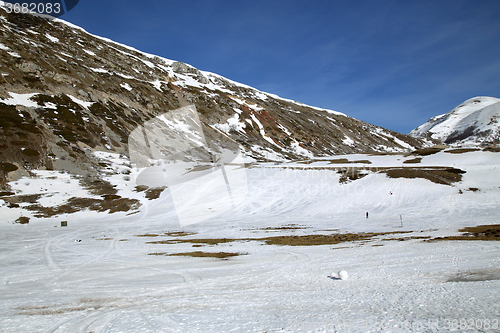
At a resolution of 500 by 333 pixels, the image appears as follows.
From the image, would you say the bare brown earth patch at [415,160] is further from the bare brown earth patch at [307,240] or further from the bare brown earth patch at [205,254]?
the bare brown earth patch at [205,254]

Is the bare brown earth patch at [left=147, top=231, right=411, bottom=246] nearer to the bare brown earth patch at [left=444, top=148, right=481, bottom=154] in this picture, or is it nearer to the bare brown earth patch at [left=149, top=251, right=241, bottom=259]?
the bare brown earth patch at [left=149, top=251, right=241, bottom=259]

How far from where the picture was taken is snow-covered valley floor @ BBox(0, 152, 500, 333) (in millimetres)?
7541

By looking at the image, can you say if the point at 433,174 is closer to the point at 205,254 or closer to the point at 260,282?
the point at 205,254

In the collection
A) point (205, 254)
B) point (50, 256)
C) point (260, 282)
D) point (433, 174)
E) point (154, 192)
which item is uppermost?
point (154, 192)

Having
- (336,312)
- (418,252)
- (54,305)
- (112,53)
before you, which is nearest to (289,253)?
(418,252)

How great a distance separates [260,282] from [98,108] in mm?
102465

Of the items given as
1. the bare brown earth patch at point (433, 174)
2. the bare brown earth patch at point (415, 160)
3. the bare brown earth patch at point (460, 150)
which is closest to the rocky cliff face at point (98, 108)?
the bare brown earth patch at point (415, 160)

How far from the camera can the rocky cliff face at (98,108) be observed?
72.8 metres

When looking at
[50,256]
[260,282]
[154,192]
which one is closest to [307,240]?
[260,282]

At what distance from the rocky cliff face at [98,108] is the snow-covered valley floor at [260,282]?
150 ft

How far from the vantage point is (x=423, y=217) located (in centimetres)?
3262

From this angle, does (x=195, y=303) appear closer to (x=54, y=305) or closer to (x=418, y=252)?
(x=54, y=305)

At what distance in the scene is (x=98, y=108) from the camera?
97.8m

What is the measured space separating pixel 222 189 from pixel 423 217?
32.7 m
